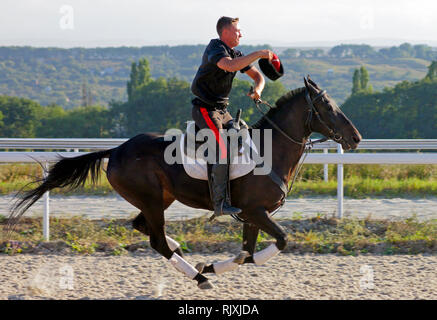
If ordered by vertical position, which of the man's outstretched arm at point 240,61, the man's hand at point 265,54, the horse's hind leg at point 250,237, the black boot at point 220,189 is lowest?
the horse's hind leg at point 250,237

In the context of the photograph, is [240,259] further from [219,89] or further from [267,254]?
[219,89]

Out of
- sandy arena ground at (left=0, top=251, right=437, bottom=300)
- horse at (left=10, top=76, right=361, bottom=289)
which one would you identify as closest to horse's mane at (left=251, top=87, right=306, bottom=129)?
horse at (left=10, top=76, right=361, bottom=289)

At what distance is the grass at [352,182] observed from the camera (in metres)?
11.7

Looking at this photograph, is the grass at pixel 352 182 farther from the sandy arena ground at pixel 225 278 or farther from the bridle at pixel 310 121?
the bridle at pixel 310 121

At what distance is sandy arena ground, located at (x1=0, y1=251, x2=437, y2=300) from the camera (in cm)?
551

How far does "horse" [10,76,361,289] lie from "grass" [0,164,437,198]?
4.73m

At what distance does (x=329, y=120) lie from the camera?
5.64m

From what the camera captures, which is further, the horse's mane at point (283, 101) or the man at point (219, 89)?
the horse's mane at point (283, 101)

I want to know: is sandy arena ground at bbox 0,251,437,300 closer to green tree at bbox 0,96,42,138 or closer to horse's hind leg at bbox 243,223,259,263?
horse's hind leg at bbox 243,223,259,263

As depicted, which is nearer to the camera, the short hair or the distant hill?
the short hair

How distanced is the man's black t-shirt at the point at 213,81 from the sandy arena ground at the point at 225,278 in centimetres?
178

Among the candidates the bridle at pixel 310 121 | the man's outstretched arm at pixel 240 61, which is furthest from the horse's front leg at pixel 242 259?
the man's outstretched arm at pixel 240 61

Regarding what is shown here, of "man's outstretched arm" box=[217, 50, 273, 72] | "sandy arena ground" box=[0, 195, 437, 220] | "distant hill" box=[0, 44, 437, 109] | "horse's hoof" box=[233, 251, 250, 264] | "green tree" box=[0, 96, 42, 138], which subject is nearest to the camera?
"man's outstretched arm" box=[217, 50, 273, 72]

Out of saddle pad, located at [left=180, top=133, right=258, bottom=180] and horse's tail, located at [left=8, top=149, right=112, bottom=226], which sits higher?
saddle pad, located at [left=180, top=133, right=258, bottom=180]
